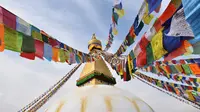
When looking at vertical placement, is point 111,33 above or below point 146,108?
above

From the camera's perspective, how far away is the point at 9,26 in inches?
154

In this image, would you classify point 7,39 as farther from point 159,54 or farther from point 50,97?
point 50,97

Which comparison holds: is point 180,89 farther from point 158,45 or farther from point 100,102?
point 158,45

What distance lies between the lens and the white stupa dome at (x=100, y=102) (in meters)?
6.27

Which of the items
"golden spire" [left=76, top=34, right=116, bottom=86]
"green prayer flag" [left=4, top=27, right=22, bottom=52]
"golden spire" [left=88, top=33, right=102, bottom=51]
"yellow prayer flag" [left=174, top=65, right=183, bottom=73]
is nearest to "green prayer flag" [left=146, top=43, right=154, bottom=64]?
"green prayer flag" [left=4, top=27, right=22, bottom=52]

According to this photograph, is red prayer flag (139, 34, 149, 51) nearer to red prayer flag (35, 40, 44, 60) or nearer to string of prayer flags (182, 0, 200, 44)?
string of prayer flags (182, 0, 200, 44)

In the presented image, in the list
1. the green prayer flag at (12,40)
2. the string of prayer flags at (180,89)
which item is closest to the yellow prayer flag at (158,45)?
the green prayer flag at (12,40)

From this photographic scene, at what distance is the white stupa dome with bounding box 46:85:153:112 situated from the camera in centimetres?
627

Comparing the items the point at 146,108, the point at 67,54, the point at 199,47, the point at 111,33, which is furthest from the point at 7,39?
the point at 111,33

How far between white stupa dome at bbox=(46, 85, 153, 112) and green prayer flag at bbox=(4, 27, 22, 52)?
3.04 m

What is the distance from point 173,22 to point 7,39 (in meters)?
2.92

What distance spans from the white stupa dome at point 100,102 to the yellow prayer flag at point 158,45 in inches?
118

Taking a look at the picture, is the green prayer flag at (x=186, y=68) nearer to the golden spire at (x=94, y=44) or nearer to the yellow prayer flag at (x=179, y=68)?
the yellow prayer flag at (x=179, y=68)

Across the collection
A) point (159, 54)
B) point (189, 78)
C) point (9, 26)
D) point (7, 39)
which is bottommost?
point (189, 78)
